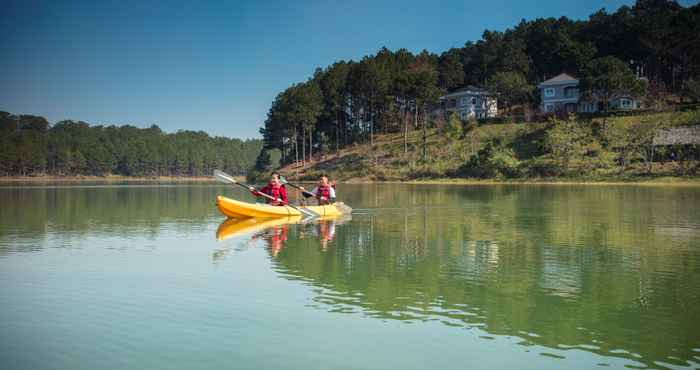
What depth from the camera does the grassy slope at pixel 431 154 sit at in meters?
81.8

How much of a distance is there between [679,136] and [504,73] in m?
43.3

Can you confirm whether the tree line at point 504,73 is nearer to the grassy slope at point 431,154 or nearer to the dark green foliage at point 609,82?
the dark green foliage at point 609,82

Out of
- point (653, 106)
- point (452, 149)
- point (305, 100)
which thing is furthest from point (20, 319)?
point (653, 106)

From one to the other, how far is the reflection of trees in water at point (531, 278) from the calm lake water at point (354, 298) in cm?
6

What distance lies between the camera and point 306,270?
16688 mm

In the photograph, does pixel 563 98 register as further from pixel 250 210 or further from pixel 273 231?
pixel 273 231

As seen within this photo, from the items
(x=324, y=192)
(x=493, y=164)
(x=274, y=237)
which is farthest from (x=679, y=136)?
(x=274, y=237)

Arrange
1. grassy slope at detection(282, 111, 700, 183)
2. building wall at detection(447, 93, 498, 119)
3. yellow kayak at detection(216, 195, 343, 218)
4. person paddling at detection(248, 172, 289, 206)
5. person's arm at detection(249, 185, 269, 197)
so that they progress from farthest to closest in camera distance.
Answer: building wall at detection(447, 93, 498, 119) < grassy slope at detection(282, 111, 700, 183) < person paddling at detection(248, 172, 289, 206) < person's arm at detection(249, 185, 269, 197) < yellow kayak at detection(216, 195, 343, 218)

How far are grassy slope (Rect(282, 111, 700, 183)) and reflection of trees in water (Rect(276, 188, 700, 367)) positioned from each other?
49.7 metres

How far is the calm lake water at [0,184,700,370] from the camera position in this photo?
31.8 ft

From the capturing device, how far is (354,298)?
13.3 m

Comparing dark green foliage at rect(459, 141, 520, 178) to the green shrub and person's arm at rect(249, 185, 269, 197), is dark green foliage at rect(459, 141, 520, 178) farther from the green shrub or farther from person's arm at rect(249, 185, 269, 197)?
person's arm at rect(249, 185, 269, 197)

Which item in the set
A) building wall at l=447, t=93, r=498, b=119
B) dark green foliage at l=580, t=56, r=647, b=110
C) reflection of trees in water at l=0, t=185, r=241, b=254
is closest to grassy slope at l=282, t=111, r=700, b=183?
dark green foliage at l=580, t=56, r=647, b=110

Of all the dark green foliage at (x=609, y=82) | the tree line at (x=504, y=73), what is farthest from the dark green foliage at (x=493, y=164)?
the dark green foliage at (x=609, y=82)
